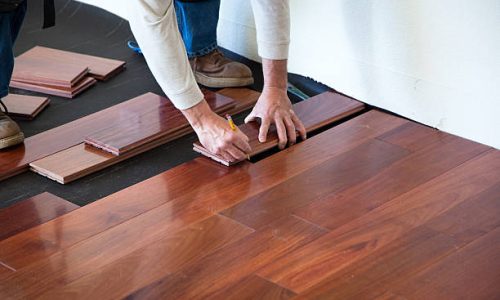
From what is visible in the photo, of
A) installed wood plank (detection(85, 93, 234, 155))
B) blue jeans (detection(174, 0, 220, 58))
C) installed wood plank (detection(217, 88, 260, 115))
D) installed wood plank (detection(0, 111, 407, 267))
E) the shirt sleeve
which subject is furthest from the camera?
blue jeans (detection(174, 0, 220, 58))

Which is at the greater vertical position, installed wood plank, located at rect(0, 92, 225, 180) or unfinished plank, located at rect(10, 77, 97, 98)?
installed wood plank, located at rect(0, 92, 225, 180)

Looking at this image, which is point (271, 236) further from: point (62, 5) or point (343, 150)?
point (62, 5)

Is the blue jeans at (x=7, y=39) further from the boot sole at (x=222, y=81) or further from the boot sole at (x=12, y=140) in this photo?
the boot sole at (x=222, y=81)

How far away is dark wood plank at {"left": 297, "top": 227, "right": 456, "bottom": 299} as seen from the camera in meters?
2.15

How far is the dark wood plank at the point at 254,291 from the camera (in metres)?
2.16

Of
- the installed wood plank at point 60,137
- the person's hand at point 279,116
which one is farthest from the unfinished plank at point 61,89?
the person's hand at point 279,116

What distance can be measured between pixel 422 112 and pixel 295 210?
828mm

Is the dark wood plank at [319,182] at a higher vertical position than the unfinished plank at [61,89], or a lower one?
higher

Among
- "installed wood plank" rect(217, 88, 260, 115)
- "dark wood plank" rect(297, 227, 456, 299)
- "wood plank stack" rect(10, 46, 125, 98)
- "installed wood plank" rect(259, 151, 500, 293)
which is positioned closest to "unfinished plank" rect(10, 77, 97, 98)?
"wood plank stack" rect(10, 46, 125, 98)

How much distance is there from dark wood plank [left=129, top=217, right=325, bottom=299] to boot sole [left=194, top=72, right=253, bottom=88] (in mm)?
1251

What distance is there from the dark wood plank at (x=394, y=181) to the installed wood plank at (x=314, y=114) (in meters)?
0.42

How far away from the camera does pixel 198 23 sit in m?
3.67

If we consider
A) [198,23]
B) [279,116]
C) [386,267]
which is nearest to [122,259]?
[386,267]

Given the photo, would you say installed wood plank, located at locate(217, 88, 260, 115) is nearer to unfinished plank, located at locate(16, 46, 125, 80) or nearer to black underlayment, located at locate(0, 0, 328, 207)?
black underlayment, located at locate(0, 0, 328, 207)
